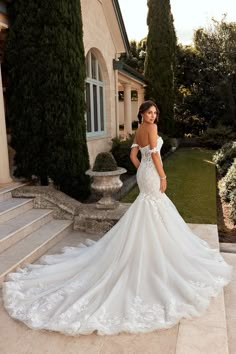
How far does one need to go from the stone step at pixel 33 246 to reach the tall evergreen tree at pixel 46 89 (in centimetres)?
136

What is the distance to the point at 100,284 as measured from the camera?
3.36 meters

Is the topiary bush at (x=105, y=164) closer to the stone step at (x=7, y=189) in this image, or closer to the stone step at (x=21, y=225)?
the stone step at (x=21, y=225)

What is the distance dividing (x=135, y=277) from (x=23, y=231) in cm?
222

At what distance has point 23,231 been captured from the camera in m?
4.90

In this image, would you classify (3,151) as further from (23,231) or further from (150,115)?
(150,115)

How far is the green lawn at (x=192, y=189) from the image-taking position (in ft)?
23.1

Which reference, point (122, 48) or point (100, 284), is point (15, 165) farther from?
point (122, 48)

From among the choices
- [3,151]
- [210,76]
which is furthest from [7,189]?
[210,76]

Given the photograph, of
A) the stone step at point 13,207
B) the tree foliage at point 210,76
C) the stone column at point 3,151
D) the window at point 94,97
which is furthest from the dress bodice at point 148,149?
the tree foliage at point 210,76

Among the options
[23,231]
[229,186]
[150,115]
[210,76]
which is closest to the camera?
[150,115]

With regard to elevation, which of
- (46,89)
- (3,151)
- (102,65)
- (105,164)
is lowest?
(105,164)

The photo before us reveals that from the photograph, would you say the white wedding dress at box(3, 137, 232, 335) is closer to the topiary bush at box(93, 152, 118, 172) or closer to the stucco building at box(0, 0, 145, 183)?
the topiary bush at box(93, 152, 118, 172)

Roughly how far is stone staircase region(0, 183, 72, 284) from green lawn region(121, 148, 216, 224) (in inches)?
105

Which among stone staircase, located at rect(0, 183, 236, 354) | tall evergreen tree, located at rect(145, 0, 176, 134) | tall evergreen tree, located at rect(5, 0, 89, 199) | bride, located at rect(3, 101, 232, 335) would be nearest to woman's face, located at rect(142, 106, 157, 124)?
bride, located at rect(3, 101, 232, 335)
